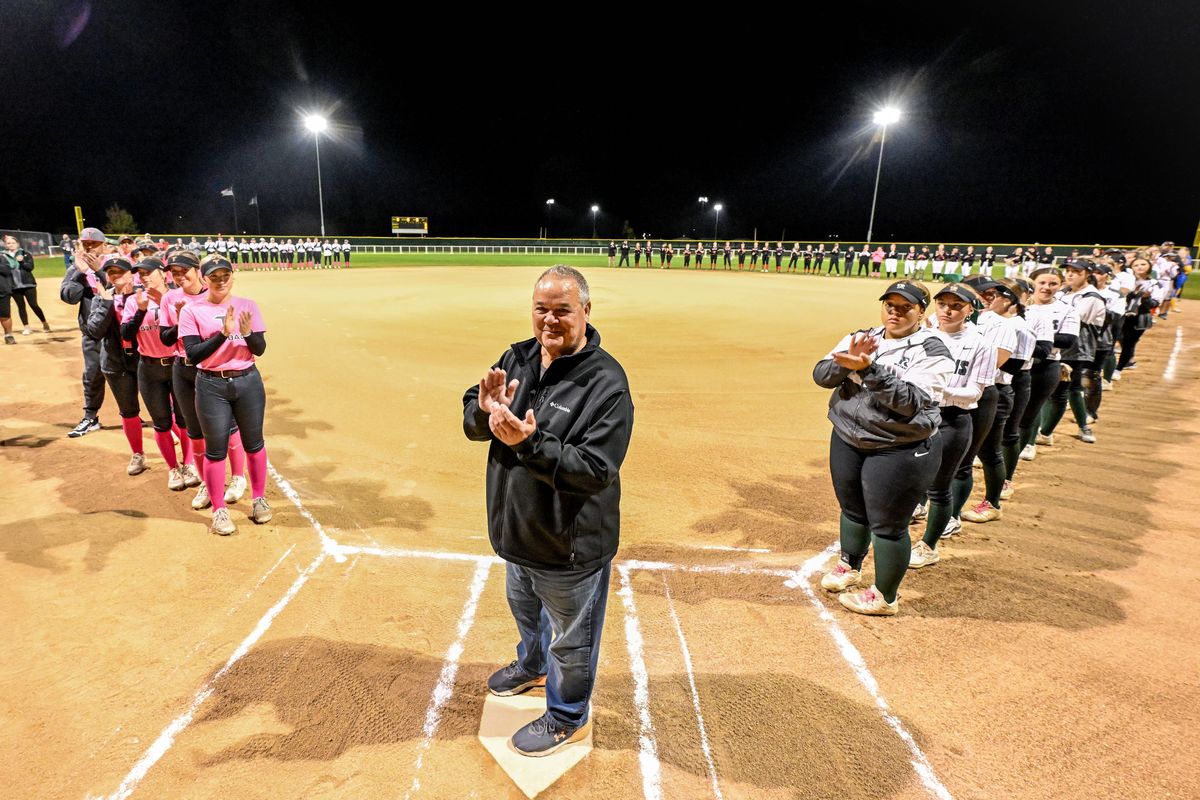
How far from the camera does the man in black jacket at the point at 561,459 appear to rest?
2.42 m

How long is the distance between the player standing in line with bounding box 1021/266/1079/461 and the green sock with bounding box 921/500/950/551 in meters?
2.48

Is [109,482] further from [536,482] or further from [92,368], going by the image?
[536,482]

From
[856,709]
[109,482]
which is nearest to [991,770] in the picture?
[856,709]

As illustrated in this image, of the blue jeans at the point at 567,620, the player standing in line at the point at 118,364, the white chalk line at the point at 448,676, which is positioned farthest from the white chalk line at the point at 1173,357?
the player standing in line at the point at 118,364

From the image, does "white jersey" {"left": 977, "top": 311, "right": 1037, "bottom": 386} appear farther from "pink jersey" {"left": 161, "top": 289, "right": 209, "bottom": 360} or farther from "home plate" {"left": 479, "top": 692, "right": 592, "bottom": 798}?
"pink jersey" {"left": 161, "top": 289, "right": 209, "bottom": 360}

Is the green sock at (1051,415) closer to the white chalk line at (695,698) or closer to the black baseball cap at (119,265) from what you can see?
the white chalk line at (695,698)

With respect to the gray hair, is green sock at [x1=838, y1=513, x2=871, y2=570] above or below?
below

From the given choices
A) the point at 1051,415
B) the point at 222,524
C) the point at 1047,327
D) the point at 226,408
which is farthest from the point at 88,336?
the point at 1051,415

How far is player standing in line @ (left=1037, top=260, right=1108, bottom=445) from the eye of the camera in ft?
24.5


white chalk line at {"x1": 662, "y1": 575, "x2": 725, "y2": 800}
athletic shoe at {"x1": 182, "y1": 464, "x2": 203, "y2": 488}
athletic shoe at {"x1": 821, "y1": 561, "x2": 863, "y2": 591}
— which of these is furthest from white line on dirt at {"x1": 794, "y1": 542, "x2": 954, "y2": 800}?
athletic shoe at {"x1": 182, "y1": 464, "x2": 203, "y2": 488}

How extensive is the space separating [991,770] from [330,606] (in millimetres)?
4212

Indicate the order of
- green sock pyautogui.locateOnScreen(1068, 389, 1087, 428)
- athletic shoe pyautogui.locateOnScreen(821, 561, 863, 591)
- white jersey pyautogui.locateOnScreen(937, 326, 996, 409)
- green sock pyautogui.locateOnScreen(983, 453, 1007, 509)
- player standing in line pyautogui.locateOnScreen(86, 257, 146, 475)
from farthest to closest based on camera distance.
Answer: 1. green sock pyautogui.locateOnScreen(1068, 389, 1087, 428)
2. player standing in line pyautogui.locateOnScreen(86, 257, 146, 475)
3. green sock pyautogui.locateOnScreen(983, 453, 1007, 509)
4. athletic shoe pyautogui.locateOnScreen(821, 561, 863, 591)
5. white jersey pyautogui.locateOnScreen(937, 326, 996, 409)

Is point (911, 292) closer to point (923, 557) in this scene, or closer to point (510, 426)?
point (923, 557)

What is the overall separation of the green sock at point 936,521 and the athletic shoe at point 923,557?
5cm
